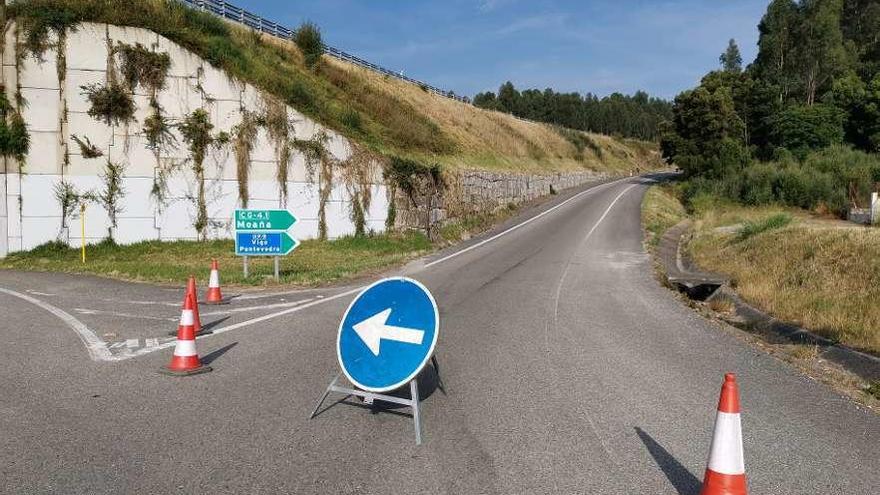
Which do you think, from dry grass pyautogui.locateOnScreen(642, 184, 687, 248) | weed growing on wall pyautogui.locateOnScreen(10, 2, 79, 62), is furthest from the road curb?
weed growing on wall pyautogui.locateOnScreen(10, 2, 79, 62)

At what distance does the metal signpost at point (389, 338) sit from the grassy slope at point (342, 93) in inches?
796

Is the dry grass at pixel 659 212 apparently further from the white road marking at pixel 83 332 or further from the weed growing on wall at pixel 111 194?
the white road marking at pixel 83 332

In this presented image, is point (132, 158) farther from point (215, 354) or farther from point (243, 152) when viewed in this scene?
point (215, 354)

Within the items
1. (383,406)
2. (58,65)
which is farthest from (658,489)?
(58,65)

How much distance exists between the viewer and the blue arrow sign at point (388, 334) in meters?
5.30

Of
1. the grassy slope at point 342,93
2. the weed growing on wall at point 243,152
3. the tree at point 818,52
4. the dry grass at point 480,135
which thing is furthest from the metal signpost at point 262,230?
the tree at point 818,52

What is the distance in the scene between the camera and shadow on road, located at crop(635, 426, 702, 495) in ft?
14.1

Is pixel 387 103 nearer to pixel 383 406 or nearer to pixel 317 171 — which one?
pixel 317 171

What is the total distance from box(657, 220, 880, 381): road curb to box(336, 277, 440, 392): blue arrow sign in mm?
5698

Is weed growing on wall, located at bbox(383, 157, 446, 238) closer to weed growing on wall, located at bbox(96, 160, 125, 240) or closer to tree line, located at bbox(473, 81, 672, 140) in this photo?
weed growing on wall, located at bbox(96, 160, 125, 240)

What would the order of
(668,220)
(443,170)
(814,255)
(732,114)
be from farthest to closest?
(732,114) < (668,220) < (443,170) < (814,255)

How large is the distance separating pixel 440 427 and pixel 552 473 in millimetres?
1197

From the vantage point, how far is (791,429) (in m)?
5.57

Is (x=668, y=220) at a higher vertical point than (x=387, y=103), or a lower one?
lower
